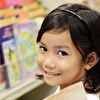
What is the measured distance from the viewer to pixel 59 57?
A: 2.97 ft

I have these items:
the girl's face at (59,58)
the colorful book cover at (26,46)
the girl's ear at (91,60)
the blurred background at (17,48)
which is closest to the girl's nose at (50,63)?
the girl's face at (59,58)

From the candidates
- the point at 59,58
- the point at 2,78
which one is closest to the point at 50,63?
the point at 59,58

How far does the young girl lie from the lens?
2.94 feet

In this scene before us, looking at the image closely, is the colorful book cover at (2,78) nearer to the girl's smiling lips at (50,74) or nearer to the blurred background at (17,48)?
the blurred background at (17,48)

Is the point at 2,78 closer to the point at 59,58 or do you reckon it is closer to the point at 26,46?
the point at 26,46

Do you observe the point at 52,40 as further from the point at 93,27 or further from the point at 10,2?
the point at 10,2

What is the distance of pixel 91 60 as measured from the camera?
0.94 metres

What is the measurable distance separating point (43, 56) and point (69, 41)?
9 cm

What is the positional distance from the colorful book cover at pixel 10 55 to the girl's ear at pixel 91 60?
709mm

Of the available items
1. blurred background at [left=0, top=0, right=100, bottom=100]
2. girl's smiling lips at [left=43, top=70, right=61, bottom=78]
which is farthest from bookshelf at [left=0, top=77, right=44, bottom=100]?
girl's smiling lips at [left=43, top=70, right=61, bottom=78]

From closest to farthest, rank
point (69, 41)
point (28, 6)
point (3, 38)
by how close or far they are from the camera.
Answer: point (69, 41) → point (3, 38) → point (28, 6)

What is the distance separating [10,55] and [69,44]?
783mm

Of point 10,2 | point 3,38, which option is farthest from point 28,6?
point 3,38

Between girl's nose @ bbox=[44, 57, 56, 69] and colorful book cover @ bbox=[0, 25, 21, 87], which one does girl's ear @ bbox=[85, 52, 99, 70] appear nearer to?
girl's nose @ bbox=[44, 57, 56, 69]
